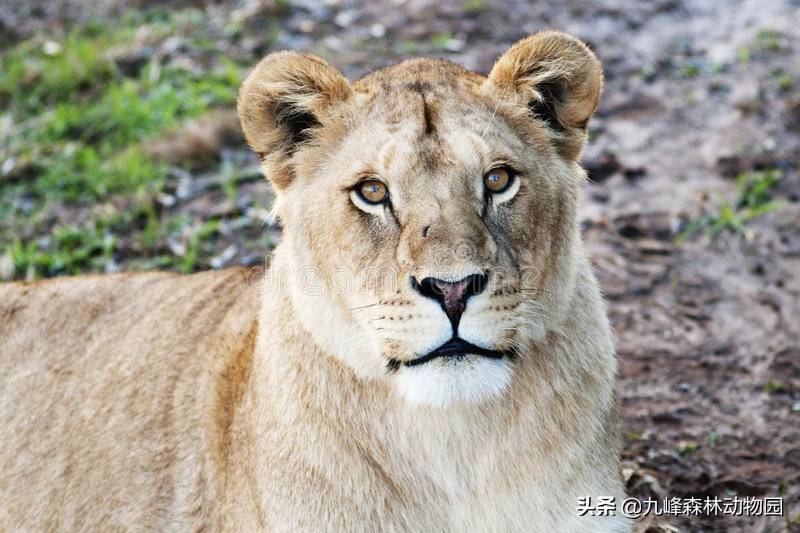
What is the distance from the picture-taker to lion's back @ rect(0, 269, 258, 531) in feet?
12.3

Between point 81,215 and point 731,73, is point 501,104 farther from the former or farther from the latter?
point 731,73

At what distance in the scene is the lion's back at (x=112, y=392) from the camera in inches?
147

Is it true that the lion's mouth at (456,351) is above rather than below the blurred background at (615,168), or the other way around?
above

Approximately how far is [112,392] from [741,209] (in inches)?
166

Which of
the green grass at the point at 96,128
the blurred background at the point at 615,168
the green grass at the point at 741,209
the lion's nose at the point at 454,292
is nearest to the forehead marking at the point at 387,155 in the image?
the lion's nose at the point at 454,292

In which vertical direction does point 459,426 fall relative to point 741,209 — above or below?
above

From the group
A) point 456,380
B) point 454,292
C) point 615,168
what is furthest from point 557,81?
point 615,168

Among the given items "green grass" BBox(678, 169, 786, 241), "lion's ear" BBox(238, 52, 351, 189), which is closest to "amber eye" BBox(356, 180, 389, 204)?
"lion's ear" BBox(238, 52, 351, 189)

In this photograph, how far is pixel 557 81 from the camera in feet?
11.0

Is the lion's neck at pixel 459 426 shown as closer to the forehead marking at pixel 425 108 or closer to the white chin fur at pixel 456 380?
the white chin fur at pixel 456 380

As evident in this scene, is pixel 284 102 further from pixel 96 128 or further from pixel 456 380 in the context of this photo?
pixel 96 128

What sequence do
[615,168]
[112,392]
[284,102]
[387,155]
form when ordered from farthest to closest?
[615,168], [112,392], [284,102], [387,155]

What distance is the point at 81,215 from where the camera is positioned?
22.0 ft

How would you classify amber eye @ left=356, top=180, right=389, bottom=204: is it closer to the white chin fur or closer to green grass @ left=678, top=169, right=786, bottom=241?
the white chin fur
